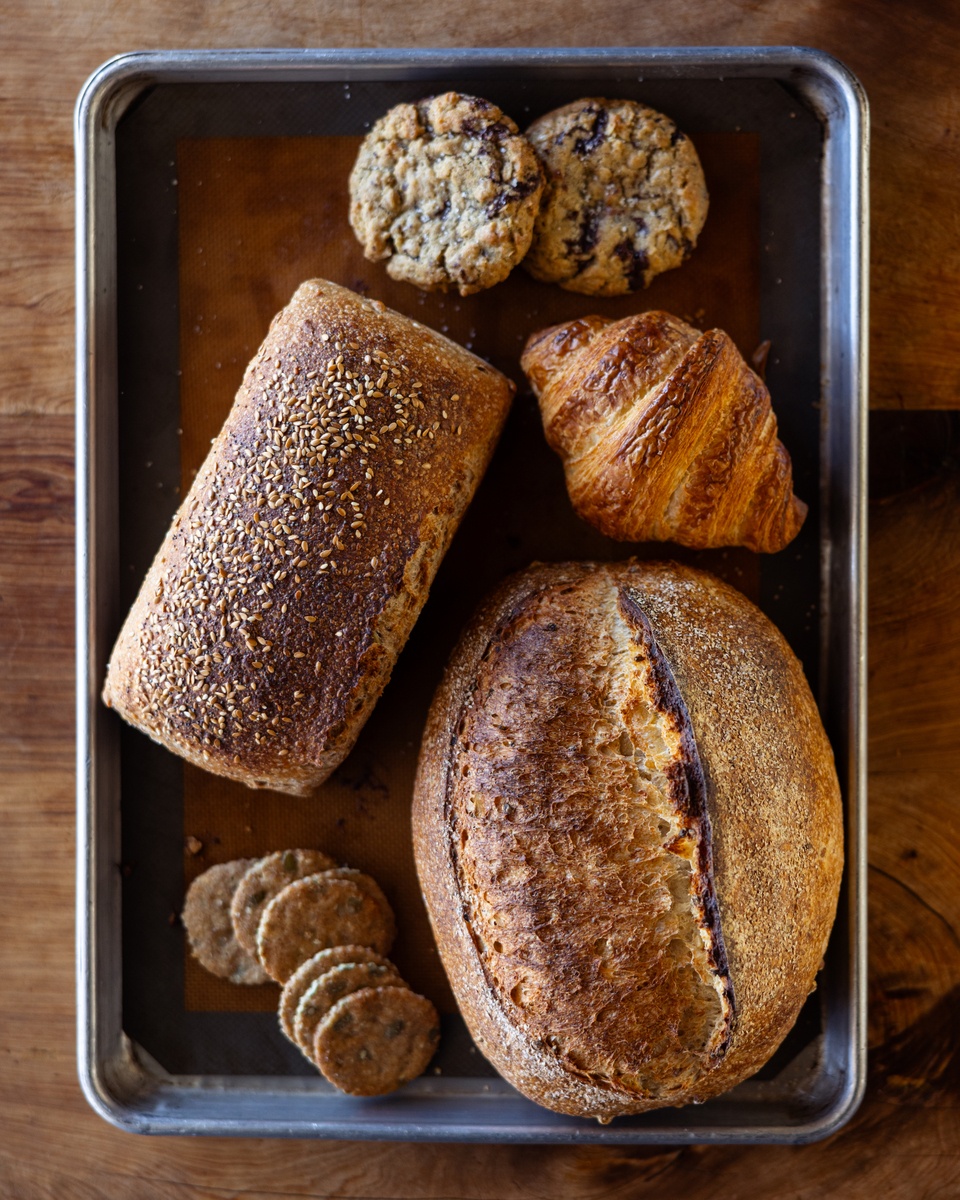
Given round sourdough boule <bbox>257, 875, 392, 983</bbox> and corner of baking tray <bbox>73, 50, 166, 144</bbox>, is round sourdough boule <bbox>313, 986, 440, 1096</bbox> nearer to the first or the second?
round sourdough boule <bbox>257, 875, 392, 983</bbox>

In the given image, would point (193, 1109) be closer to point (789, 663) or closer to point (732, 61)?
point (789, 663)

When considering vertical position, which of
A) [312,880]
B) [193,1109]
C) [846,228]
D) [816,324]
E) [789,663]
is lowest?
[193,1109]

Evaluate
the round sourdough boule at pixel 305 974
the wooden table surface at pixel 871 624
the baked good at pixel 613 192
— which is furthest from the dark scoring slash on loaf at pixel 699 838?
the baked good at pixel 613 192

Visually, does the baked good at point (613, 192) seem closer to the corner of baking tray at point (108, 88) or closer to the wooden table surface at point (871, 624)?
the wooden table surface at point (871, 624)

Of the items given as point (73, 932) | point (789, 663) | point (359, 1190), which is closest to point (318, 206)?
point (789, 663)

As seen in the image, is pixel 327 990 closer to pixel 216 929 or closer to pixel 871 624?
pixel 216 929

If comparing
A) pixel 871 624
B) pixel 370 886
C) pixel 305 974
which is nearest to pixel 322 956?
pixel 305 974
